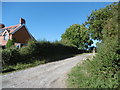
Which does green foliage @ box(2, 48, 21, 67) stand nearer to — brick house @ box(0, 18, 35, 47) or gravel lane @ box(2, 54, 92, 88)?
gravel lane @ box(2, 54, 92, 88)

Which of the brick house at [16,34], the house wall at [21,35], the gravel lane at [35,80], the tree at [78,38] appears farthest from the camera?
the tree at [78,38]

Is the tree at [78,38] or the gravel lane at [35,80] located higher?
the tree at [78,38]

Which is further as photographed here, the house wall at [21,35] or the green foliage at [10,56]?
the house wall at [21,35]

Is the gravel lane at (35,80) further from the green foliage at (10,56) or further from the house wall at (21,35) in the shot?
the house wall at (21,35)

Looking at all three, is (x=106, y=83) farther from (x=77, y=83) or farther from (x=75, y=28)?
(x=75, y=28)

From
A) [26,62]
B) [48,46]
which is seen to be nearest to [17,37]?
[48,46]

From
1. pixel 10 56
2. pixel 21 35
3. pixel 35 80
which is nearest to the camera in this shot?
pixel 35 80

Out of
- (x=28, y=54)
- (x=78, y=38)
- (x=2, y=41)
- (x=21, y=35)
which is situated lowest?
(x=28, y=54)

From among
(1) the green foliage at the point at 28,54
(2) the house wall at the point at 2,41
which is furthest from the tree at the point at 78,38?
(2) the house wall at the point at 2,41

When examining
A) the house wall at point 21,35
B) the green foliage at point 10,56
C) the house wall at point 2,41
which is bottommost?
the green foliage at point 10,56

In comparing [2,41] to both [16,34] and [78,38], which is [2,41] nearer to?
[16,34]

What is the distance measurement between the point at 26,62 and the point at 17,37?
38.8ft

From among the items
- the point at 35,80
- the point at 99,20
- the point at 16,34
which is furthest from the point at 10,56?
the point at 16,34

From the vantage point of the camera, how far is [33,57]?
9.98 meters
